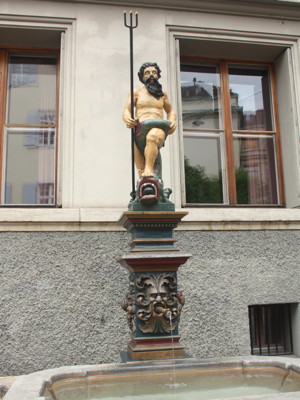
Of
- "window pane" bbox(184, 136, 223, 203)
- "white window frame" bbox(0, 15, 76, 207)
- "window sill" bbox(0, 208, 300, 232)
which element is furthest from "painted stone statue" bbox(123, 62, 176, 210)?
"window pane" bbox(184, 136, 223, 203)

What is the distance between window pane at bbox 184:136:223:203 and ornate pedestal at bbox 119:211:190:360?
303 centimetres

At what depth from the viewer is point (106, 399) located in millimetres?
2531

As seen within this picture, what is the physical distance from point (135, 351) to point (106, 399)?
66 cm

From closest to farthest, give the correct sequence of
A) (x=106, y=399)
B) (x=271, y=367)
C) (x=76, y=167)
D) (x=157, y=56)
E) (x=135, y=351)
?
(x=106, y=399) < (x=271, y=367) < (x=135, y=351) < (x=76, y=167) < (x=157, y=56)

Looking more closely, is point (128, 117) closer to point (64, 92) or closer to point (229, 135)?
point (64, 92)

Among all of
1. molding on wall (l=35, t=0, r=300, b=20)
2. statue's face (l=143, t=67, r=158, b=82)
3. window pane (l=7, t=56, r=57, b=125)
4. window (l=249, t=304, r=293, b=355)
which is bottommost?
window (l=249, t=304, r=293, b=355)

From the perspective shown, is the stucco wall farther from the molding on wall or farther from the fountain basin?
the molding on wall

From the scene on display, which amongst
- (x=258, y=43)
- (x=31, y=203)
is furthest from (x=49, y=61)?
(x=258, y=43)

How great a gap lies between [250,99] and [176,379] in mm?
5274

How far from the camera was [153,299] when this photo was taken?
3.27m

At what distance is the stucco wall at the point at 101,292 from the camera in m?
5.18

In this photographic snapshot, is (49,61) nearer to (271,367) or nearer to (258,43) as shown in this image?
(258,43)

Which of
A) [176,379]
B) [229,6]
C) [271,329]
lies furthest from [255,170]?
[176,379]

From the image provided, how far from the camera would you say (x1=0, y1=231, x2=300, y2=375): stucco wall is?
204 inches
